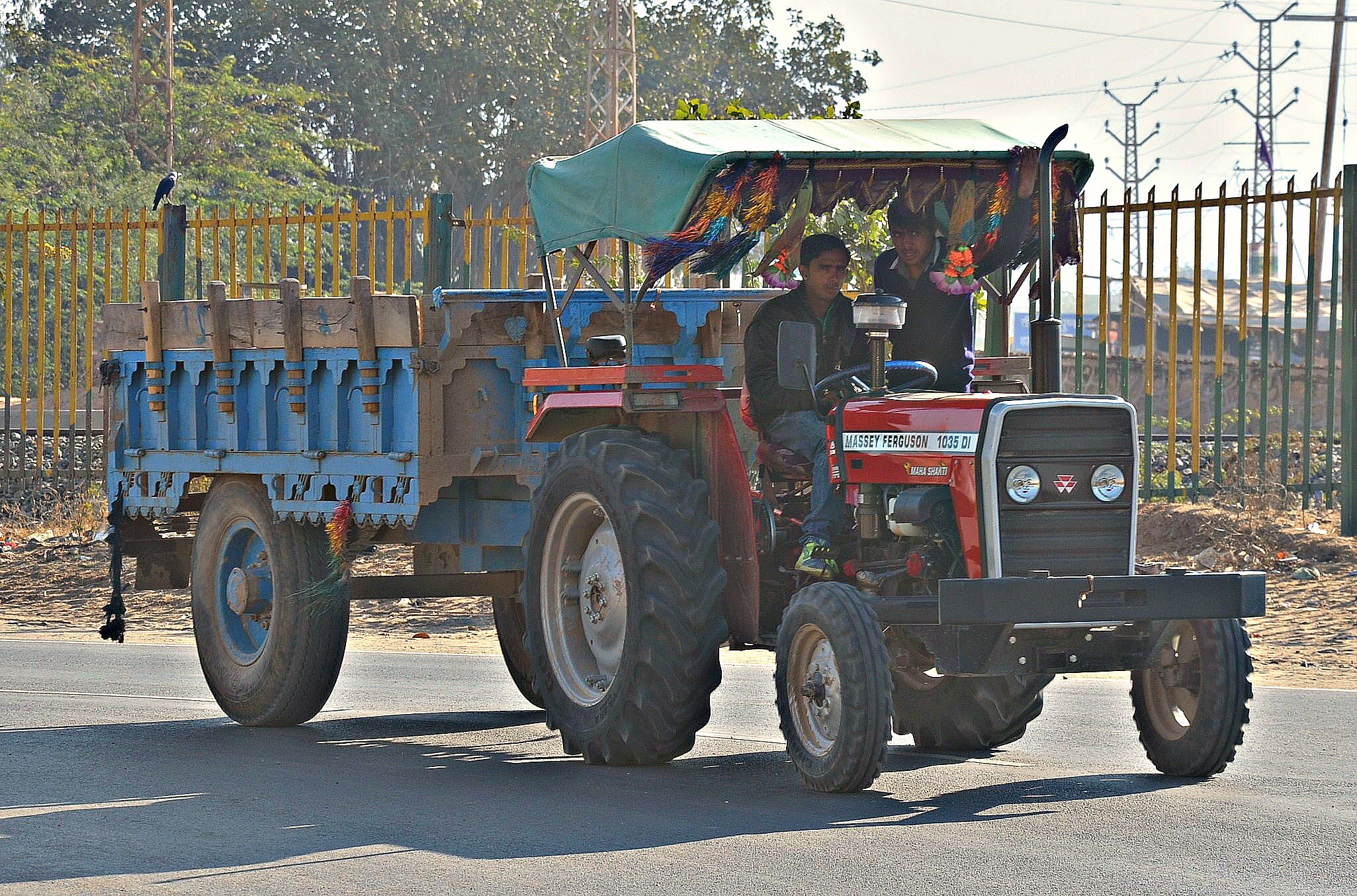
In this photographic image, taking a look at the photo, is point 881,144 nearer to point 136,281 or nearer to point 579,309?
point 579,309

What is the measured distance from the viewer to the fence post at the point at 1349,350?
15.5 meters

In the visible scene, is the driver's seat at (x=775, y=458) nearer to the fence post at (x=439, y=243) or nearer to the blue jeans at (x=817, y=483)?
the blue jeans at (x=817, y=483)

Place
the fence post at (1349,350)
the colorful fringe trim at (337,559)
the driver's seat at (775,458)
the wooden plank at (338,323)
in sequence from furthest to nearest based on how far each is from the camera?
1. the fence post at (1349,350)
2. the colorful fringe trim at (337,559)
3. the wooden plank at (338,323)
4. the driver's seat at (775,458)

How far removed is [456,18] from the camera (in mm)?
53406

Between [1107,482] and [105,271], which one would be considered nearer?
[1107,482]

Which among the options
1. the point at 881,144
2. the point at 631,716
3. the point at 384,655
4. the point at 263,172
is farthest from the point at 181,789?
the point at 263,172

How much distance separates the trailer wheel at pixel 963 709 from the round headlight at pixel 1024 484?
1316 mm

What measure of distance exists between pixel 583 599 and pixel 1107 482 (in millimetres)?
2374

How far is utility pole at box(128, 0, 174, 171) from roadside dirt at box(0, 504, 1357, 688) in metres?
20.6

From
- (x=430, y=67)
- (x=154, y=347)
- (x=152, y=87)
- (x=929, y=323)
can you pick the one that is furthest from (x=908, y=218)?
(x=430, y=67)

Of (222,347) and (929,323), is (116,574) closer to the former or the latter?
(222,347)

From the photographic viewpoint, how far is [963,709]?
908cm

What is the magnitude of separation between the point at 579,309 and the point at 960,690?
9.17ft

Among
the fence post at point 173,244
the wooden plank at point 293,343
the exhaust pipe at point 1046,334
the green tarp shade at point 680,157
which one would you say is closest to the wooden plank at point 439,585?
Result: the wooden plank at point 293,343
